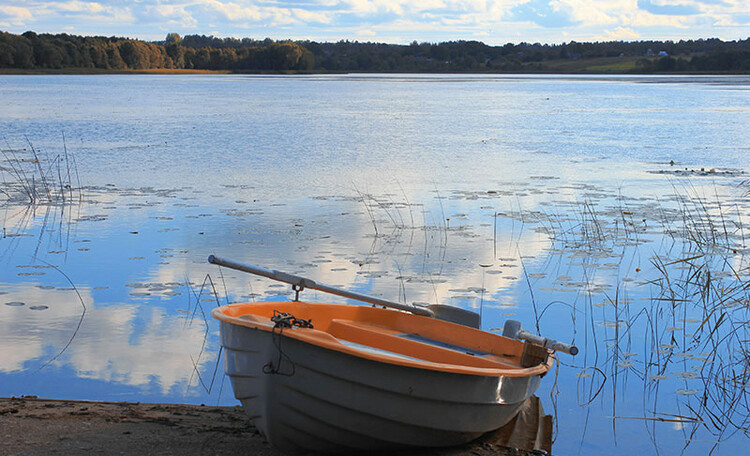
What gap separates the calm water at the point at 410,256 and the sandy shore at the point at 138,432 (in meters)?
0.33

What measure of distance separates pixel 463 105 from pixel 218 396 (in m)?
36.9

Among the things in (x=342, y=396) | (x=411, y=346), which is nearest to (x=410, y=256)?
(x=411, y=346)

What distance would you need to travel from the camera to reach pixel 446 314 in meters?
5.62

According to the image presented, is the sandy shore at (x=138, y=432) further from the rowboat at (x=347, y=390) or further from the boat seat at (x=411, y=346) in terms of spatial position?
the boat seat at (x=411, y=346)

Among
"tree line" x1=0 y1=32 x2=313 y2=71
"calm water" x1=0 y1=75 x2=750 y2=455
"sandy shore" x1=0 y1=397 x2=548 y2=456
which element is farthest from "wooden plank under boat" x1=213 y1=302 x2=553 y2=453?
"tree line" x1=0 y1=32 x2=313 y2=71

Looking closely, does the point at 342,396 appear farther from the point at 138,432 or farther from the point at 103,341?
the point at 103,341

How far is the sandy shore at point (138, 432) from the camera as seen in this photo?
14.3 ft

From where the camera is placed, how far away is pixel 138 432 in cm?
461

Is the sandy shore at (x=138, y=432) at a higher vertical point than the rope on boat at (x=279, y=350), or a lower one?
lower

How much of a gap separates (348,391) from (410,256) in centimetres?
480

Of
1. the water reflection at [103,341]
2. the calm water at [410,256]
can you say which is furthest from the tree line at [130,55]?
the water reflection at [103,341]

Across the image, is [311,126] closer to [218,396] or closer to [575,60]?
[218,396]

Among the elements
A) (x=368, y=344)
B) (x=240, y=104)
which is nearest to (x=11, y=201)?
(x=368, y=344)

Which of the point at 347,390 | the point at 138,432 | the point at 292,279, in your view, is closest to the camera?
the point at 347,390
